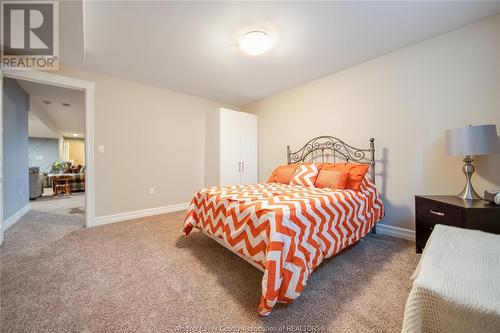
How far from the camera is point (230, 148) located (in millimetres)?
3947

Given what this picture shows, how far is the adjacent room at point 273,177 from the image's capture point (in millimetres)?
1233

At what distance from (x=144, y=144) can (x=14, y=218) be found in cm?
229

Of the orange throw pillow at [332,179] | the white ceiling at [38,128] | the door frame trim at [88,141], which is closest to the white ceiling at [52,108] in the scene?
the white ceiling at [38,128]

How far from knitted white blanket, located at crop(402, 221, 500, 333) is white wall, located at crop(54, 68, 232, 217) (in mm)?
3751

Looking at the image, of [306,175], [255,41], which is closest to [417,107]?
[306,175]

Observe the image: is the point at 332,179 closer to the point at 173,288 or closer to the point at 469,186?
the point at 469,186

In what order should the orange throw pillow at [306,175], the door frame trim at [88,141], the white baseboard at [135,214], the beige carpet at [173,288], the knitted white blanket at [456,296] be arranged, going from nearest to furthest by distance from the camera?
the knitted white blanket at [456,296] < the beige carpet at [173,288] < the orange throw pillow at [306,175] < the door frame trim at [88,141] < the white baseboard at [135,214]

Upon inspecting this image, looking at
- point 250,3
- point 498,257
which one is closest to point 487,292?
point 498,257

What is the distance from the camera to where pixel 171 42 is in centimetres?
228

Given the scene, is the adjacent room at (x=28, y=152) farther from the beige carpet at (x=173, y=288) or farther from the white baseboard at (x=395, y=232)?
the white baseboard at (x=395, y=232)

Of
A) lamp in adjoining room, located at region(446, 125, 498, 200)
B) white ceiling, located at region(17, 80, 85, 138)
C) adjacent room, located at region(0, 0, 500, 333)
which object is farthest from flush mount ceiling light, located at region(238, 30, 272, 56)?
white ceiling, located at region(17, 80, 85, 138)

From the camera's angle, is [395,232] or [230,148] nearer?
[395,232]

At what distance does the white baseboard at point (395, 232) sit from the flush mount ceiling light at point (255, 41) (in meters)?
2.78

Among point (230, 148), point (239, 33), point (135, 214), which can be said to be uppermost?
point (239, 33)
